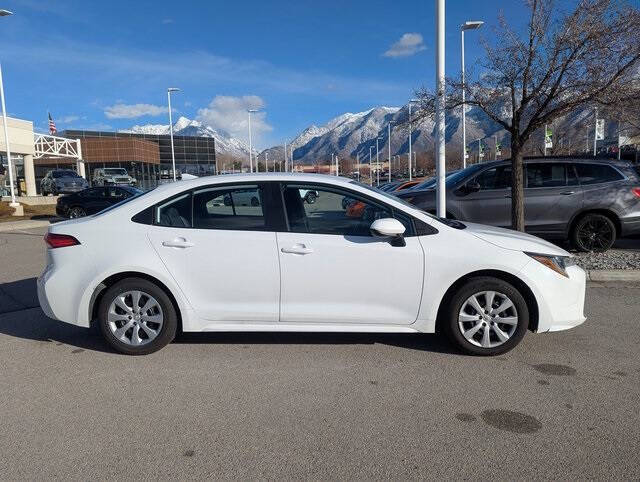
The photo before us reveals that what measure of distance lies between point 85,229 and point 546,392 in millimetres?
4043

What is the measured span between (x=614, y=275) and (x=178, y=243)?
19.9 feet

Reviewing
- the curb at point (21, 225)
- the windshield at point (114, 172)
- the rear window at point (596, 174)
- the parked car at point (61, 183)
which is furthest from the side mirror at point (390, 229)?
the windshield at point (114, 172)

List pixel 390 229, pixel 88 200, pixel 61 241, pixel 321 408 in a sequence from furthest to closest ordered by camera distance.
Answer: pixel 88 200 → pixel 61 241 → pixel 390 229 → pixel 321 408

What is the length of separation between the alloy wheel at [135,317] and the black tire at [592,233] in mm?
7263

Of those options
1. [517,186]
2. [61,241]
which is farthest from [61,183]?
Answer: [61,241]

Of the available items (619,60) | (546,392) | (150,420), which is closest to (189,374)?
(150,420)

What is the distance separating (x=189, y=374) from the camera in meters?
4.14

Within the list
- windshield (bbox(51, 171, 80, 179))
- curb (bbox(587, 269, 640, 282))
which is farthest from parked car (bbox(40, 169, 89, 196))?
curb (bbox(587, 269, 640, 282))

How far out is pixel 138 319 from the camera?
450cm

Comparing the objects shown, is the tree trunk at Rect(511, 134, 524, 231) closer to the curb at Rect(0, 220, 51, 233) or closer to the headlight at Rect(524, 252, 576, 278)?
the headlight at Rect(524, 252, 576, 278)

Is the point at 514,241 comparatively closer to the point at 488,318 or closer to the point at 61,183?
the point at 488,318

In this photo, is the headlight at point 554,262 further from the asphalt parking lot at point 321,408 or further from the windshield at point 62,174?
the windshield at point 62,174

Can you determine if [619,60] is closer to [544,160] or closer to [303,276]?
[544,160]

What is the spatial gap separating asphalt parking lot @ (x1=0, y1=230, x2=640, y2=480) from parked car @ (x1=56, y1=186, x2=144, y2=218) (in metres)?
15.1
